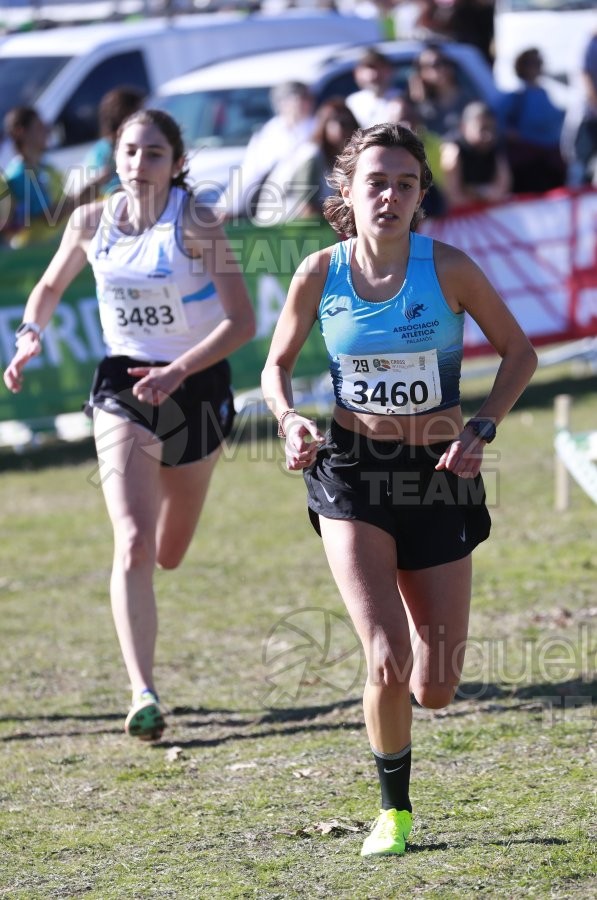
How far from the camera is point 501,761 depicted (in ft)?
16.5

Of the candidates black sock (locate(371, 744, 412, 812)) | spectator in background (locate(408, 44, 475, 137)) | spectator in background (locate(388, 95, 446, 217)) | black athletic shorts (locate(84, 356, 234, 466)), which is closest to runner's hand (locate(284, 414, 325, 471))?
black sock (locate(371, 744, 412, 812))

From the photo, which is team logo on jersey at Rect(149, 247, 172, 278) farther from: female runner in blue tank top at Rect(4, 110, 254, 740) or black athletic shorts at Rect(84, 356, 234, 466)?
black athletic shorts at Rect(84, 356, 234, 466)

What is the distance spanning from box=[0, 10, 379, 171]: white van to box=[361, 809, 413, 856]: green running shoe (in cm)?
1052

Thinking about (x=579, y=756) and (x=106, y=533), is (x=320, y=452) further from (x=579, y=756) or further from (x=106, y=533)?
(x=106, y=533)

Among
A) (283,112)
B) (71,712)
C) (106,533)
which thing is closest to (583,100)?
(283,112)

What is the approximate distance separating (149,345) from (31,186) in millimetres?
6078

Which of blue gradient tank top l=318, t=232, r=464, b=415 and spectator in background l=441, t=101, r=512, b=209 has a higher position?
blue gradient tank top l=318, t=232, r=464, b=415

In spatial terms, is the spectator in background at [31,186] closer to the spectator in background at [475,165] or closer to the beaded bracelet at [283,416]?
the spectator in background at [475,165]

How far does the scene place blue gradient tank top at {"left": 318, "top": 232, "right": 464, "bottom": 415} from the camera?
168 inches

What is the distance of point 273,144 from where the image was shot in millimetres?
12328

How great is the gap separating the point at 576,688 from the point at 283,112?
296 inches

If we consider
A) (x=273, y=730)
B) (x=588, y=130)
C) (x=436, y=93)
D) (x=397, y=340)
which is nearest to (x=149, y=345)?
(x=273, y=730)

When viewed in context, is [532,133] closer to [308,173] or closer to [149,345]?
[308,173]

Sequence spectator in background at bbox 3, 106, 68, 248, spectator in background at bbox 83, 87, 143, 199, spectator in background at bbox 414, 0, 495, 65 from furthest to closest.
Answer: spectator in background at bbox 414, 0, 495, 65 → spectator in background at bbox 3, 106, 68, 248 → spectator in background at bbox 83, 87, 143, 199
